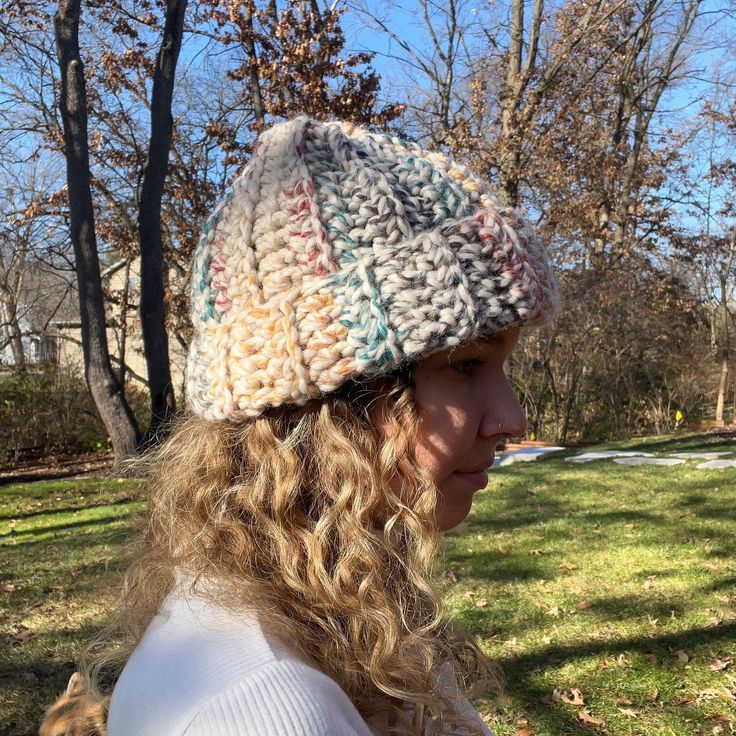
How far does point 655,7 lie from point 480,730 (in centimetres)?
1851

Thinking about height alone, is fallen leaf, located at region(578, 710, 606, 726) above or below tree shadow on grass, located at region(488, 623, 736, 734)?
below

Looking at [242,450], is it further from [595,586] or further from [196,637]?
[595,586]

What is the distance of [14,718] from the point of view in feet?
11.9

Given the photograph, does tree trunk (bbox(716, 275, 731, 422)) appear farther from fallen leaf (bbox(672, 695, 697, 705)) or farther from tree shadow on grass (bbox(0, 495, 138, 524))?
fallen leaf (bbox(672, 695, 697, 705))

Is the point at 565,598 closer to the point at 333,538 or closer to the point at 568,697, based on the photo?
the point at 568,697

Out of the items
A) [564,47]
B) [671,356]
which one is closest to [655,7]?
[564,47]

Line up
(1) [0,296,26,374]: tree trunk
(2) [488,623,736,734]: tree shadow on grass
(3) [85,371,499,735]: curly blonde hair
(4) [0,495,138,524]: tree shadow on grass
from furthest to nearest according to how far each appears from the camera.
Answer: (1) [0,296,26,374]: tree trunk, (4) [0,495,138,524]: tree shadow on grass, (2) [488,623,736,734]: tree shadow on grass, (3) [85,371,499,735]: curly blonde hair

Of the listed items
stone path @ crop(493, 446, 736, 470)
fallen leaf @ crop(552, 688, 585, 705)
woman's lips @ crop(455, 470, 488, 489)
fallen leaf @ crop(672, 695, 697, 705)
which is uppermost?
woman's lips @ crop(455, 470, 488, 489)

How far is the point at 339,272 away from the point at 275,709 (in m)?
0.73

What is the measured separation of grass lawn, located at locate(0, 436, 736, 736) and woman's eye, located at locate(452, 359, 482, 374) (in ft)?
3.54

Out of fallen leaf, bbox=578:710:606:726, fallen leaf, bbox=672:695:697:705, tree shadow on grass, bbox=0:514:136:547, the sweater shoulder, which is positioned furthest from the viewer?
tree shadow on grass, bbox=0:514:136:547

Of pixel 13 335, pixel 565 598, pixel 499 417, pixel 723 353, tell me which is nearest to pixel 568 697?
pixel 565 598

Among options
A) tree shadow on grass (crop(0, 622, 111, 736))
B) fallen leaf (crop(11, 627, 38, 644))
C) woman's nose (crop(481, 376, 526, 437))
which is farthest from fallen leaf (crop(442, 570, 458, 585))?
woman's nose (crop(481, 376, 526, 437))

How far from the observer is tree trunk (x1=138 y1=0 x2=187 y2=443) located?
31.4 feet
